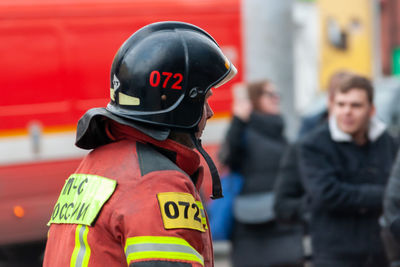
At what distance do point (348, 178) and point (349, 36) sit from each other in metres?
11.5

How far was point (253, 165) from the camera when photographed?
585cm

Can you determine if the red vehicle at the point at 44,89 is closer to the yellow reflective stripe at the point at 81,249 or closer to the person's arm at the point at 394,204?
the person's arm at the point at 394,204

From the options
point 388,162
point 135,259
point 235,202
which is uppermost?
point 135,259

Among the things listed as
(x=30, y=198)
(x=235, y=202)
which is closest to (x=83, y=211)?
(x=235, y=202)

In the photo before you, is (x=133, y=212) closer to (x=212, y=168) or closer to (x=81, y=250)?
(x=81, y=250)

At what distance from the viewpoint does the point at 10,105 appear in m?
7.31

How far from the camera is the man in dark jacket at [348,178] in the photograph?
4148 millimetres

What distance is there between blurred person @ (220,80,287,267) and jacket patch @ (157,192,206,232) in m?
3.67

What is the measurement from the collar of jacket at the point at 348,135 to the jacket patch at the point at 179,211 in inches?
91.1

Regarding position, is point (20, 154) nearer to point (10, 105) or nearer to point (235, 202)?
point (10, 105)

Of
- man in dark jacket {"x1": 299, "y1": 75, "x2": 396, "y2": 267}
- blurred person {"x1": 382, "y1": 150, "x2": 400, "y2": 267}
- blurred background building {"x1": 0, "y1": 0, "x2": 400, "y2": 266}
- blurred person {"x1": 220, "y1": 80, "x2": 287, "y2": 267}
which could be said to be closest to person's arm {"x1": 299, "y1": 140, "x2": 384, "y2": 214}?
man in dark jacket {"x1": 299, "y1": 75, "x2": 396, "y2": 267}

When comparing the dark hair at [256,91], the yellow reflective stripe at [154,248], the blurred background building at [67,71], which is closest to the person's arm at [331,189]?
the dark hair at [256,91]

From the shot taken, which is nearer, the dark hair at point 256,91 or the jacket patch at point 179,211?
the jacket patch at point 179,211

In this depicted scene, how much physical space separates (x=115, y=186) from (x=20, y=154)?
552 cm
